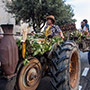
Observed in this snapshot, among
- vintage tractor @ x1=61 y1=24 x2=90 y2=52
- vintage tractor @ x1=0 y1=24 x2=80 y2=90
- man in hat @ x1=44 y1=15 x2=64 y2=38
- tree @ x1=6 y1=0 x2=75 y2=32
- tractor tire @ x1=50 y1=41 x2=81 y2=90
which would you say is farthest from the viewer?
tree @ x1=6 y1=0 x2=75 y2=32

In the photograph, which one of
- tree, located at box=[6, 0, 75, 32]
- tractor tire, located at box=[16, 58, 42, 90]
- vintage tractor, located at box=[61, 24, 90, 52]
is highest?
tree, located at box=[6, 0, 75, 32]

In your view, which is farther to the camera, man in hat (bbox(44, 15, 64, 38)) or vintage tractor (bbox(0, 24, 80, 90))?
man in hat (bbox(44, 15, 64, 38))

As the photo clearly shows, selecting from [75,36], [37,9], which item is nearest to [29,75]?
[75,36]

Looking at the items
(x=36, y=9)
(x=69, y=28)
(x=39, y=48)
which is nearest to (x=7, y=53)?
(x=39, y=48)

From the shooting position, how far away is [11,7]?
15547 mm

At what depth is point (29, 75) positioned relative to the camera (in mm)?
2254

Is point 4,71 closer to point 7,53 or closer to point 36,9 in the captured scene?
point 7,53

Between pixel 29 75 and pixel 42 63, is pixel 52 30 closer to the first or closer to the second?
pixel 42 63

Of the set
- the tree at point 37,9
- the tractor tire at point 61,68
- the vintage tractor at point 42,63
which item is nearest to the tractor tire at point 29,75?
the vintage tractor at point 42,63

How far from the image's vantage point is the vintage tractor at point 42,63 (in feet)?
6.71

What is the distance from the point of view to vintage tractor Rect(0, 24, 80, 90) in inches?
80.6

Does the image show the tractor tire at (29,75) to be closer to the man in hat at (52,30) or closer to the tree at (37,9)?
the man in hat at (52,30)

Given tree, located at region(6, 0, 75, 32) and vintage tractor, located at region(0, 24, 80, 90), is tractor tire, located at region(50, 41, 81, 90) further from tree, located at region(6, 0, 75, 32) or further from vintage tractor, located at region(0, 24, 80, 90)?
tree, located at region(6, 0, 75, 32)

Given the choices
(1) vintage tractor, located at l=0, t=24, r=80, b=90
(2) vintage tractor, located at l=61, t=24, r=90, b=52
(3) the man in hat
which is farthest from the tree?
(1) vintage tractor, located at l=0, t=24, r=80, b=90
